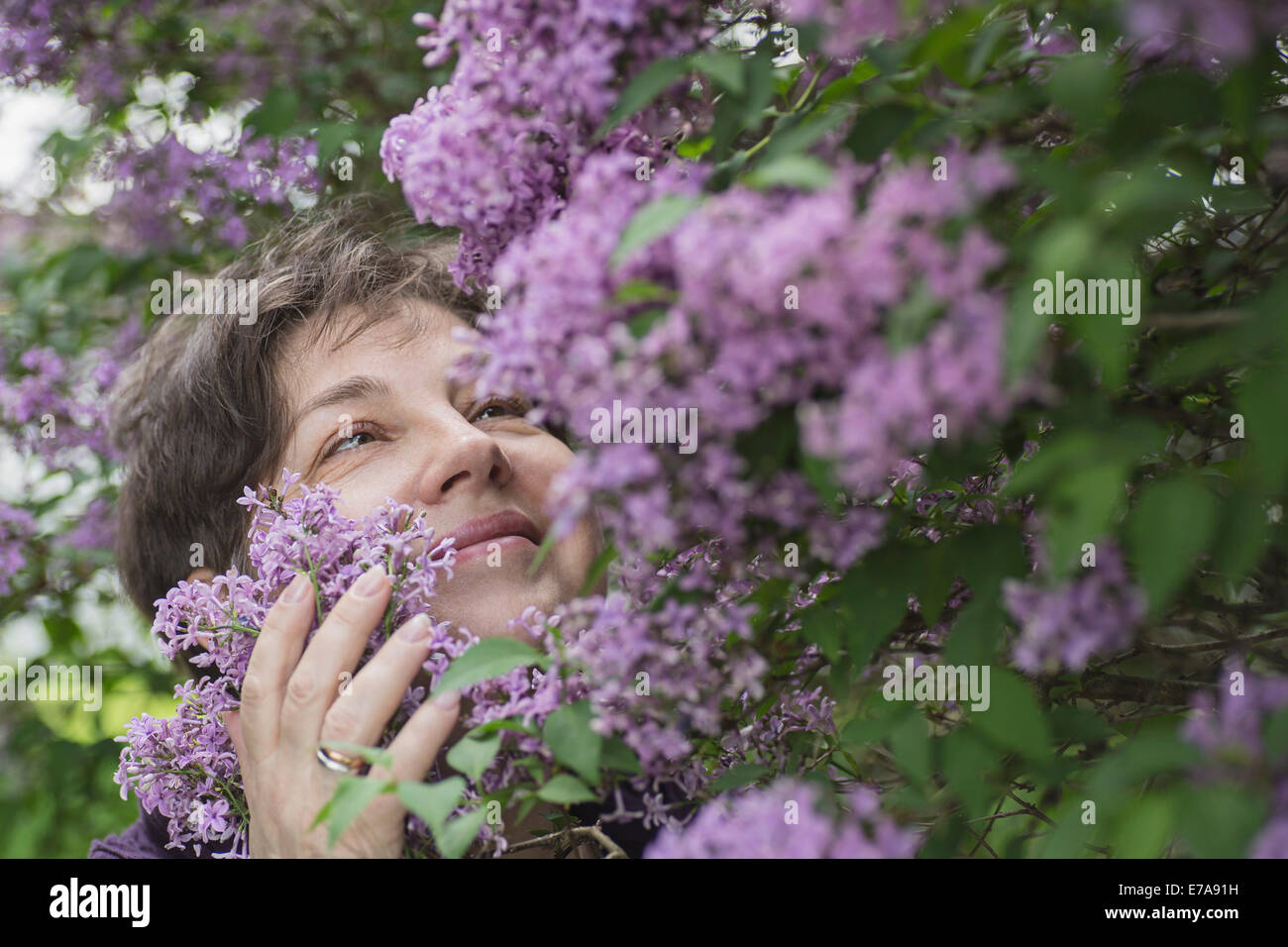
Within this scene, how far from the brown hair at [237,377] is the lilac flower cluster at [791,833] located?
138cm

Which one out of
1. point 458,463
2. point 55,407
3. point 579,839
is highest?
point 55,407

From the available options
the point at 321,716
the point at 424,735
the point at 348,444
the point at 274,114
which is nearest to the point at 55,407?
the point at 274,114

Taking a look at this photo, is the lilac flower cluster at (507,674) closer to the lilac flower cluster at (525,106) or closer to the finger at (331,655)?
the finger at (331,655)

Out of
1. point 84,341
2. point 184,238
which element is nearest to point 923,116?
point 184,238

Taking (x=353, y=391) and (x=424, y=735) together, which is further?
(x=353, y=391)

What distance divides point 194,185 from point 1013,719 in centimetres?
291

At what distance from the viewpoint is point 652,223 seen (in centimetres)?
81

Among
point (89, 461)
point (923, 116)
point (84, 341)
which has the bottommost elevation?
point (923, 116)

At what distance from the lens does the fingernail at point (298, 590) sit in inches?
60.2

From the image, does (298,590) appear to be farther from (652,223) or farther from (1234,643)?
(1234,643)

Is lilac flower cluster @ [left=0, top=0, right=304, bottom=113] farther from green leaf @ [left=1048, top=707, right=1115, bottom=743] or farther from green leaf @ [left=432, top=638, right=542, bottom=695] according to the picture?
green leaf @ [left=1048, top=707, right=1115, bottom=743]
